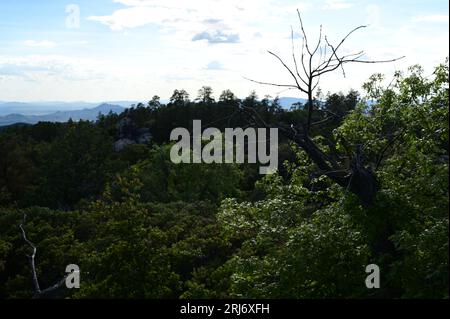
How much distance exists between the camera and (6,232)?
723 inches

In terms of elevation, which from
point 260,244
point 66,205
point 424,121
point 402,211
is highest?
point 424,121

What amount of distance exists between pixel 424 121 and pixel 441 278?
451 centimetres

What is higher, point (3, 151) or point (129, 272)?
point (3, 151)

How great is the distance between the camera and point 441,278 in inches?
308

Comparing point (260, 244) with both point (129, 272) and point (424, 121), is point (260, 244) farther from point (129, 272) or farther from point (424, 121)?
point (424, 121)

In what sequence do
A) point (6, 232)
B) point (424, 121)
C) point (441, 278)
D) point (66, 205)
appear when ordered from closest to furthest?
point (441, 278) < point (424, 121) < point (6, 232) < point (66, 205)

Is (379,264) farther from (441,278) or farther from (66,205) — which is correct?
(66,205)

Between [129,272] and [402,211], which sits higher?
[402,211]
